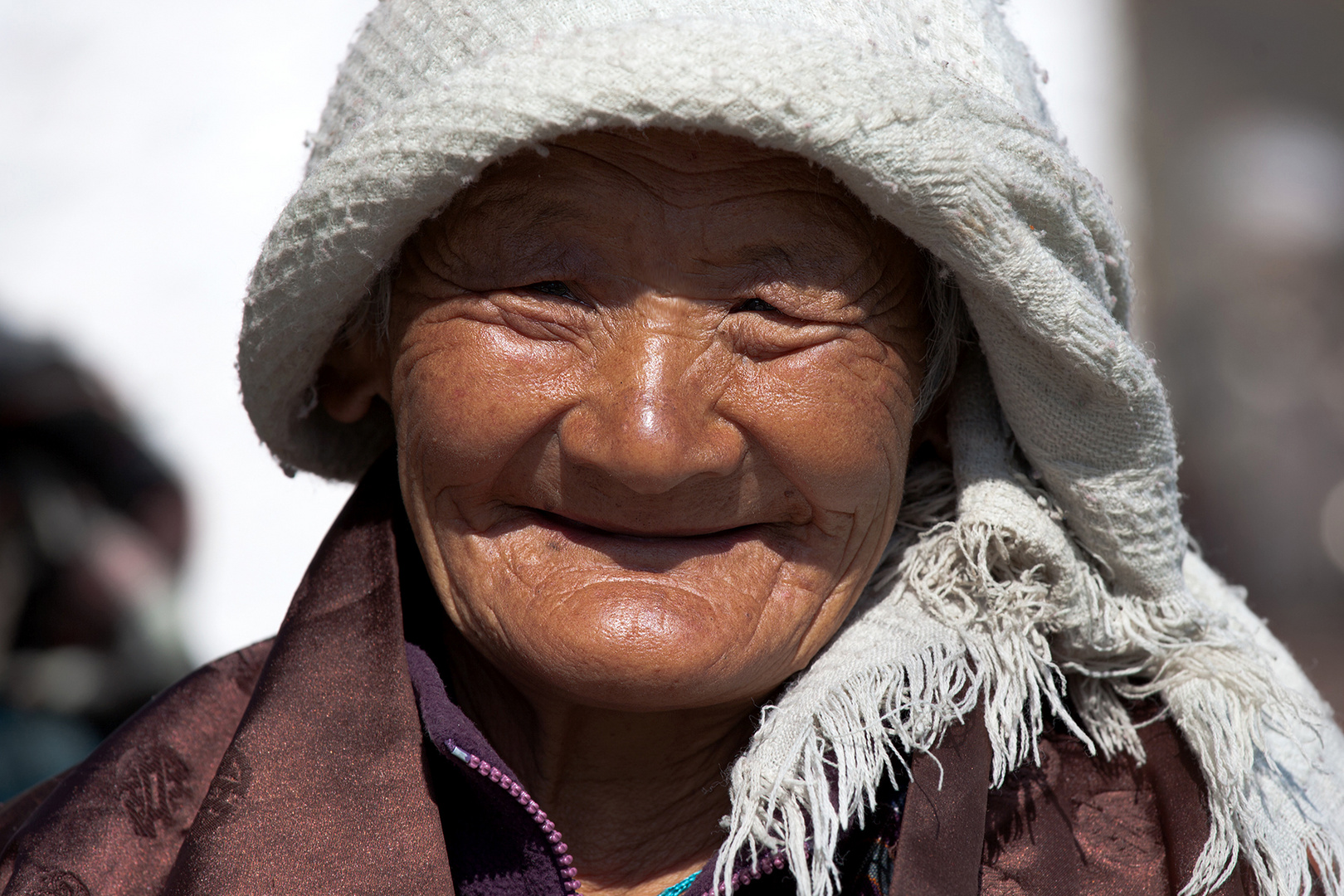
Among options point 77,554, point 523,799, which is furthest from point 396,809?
point 77,554

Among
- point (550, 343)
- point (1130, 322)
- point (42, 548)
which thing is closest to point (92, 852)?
point (550, 343)

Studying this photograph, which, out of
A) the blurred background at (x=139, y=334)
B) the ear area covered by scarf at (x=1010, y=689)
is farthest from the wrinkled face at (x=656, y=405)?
the blurred background at (x=139, y=334)

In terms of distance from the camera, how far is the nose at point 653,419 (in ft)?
4.82

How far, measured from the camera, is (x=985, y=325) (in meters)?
1.62

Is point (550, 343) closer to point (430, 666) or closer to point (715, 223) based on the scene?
point (715, 223)

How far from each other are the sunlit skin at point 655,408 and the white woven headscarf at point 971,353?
0.10 metres

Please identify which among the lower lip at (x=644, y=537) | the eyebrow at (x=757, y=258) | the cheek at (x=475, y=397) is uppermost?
the eyebrow at (x=757, y=258)

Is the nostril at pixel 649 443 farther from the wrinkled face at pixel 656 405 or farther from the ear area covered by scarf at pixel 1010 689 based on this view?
the ear area covered by scarf at pixel 1010 689

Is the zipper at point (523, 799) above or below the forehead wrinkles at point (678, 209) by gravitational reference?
below

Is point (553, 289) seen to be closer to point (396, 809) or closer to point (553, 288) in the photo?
point (553, 288)

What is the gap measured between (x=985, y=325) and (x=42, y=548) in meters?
3.65

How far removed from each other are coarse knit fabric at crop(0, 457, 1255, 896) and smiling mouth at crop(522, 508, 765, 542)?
1.03ft

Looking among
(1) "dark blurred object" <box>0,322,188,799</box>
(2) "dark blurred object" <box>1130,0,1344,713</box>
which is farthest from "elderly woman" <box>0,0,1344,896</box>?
(2) "dark blurred object" <box>1130,0,1344,713</box>

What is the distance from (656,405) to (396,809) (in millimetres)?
663
